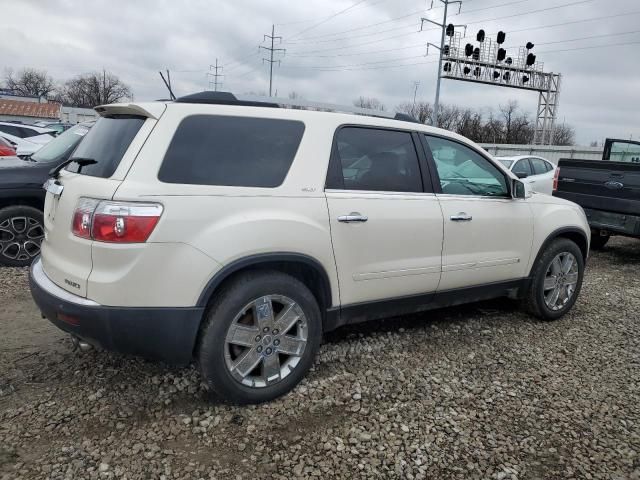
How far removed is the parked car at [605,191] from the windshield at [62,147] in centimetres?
701

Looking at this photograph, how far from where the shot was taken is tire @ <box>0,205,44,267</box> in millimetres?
5789

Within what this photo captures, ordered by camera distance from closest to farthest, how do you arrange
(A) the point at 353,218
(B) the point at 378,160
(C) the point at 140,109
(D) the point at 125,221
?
1. (D) the point at 125,221
2. (C) the point at 140,109
3. (A) the point at 353,218
4. (B) the point at 378,160

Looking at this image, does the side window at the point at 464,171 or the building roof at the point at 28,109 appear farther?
the building roof at the point at 28,109

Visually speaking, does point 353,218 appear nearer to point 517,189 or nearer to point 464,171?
point 464,171

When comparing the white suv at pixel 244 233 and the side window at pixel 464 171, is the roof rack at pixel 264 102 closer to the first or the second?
the white suv at pixel 244 233

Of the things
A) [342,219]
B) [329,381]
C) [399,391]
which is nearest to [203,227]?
[342,219]

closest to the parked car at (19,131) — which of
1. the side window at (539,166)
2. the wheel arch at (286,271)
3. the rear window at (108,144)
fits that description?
the rear window at (108,144)

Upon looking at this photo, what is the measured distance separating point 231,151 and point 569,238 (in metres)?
3.63

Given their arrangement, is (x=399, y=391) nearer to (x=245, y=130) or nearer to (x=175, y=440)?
(x=175, y=440)

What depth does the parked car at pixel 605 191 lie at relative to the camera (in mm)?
7246

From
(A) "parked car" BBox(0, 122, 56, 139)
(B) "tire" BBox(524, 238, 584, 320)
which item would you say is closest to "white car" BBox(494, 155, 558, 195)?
(B) "tire" BBox(524, 238, 584, 320)

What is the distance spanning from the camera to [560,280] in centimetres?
488

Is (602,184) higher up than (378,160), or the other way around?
(378,160)

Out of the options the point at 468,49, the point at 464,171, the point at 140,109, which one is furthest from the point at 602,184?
the point at 468,49
